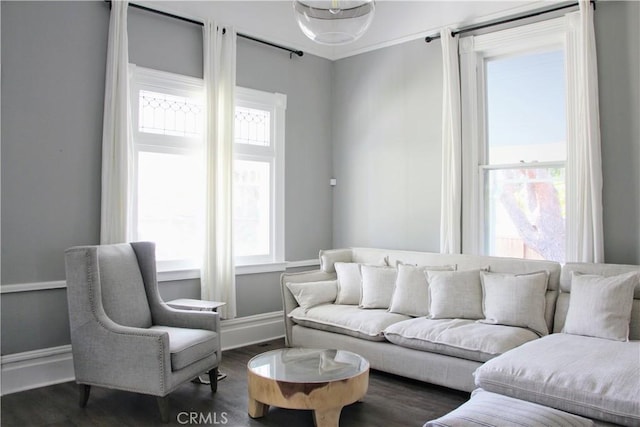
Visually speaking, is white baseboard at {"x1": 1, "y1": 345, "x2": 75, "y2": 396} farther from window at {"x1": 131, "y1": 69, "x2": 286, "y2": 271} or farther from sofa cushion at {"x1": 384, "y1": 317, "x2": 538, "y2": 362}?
sofa cushion at {"x1": 384, "y1": 317, "x2": 538, "y2": 362}

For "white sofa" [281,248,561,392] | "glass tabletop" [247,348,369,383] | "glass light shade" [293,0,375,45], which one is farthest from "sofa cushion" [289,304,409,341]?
"glass light shade" [293,0,375,45]

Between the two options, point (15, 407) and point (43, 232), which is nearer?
point (15, 407)

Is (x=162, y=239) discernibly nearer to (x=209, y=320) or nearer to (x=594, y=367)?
(x=209, y=320)

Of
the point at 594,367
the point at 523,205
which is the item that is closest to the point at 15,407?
the point at 594,367

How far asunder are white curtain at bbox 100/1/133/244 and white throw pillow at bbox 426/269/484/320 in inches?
98.7

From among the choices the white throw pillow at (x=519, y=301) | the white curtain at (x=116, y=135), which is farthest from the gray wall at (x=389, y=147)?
the white curtain at (x=116, y=135)

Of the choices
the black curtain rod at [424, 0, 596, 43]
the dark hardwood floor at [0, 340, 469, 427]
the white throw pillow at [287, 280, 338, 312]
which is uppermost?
the black curtain rod at [424, 0, 596, 43]

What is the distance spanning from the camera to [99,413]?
3281 mm

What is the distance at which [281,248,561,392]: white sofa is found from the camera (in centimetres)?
353

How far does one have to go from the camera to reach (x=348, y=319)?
14.0 ft

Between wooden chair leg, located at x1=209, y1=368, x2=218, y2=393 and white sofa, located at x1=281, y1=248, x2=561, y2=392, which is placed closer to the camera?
white sofa, located at x1=281, y1=248, x2=561, y2=392

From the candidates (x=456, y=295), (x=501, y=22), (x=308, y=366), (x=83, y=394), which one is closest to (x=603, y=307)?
(x=456, y=295)

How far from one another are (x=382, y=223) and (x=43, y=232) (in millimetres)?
3233

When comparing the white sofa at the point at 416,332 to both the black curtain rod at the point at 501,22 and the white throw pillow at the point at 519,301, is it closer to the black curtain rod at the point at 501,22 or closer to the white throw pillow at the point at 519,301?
the white throw pillow at the point at 519,301
